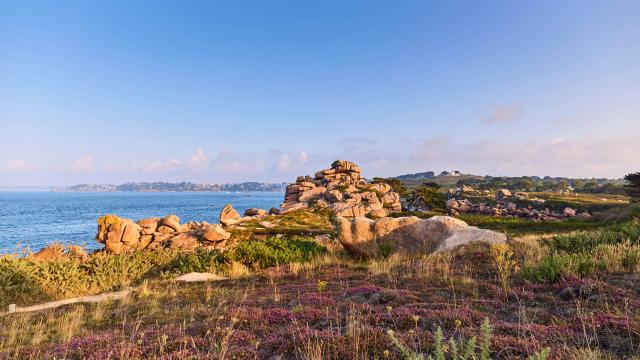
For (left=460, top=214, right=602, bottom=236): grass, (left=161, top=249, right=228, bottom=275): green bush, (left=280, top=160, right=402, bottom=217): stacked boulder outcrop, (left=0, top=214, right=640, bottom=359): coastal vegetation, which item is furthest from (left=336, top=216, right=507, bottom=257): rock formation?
(left=280, top=160, right=402, bottom=217): stacked boulder outcrop

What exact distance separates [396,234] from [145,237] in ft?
79.7

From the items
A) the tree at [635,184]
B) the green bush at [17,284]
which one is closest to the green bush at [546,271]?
the green bush at [17,284]

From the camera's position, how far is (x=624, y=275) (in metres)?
9.64

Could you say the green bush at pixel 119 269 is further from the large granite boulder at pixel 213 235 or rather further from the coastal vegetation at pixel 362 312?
the large granite boulder at pixel 213 235

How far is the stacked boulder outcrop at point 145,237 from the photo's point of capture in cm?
3125

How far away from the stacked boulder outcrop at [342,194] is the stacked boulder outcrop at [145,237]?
28125 mm

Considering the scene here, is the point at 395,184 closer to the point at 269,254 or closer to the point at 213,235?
the point at 213,235

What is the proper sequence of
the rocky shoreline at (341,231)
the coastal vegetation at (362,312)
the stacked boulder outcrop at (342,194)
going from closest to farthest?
the coastal vegetation at (362,312)
the rocky shoreline at (341,231)
the stacked boulder outcrop at (342,194)

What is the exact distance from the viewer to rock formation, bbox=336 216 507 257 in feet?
60.7

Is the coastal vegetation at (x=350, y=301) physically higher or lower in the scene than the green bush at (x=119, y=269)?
higher

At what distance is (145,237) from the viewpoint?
33438 millimetres

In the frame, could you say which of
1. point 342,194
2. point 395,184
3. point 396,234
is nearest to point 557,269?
point 396,234

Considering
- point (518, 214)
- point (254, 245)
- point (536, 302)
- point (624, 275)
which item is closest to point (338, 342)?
point (536, 302)

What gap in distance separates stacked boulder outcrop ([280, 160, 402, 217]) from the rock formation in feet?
131
